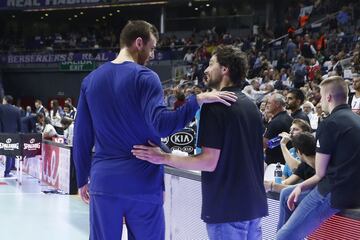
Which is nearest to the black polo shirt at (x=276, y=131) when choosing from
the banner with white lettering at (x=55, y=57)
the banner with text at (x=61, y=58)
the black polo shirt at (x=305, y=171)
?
the black polo shirt at (x=305, y=171)

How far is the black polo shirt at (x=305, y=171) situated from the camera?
418 centimetres

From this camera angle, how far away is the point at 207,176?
2.93 m

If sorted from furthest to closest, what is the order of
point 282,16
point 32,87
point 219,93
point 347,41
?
point 32,87 → point 282,16 → point 347,41 → point 219,93

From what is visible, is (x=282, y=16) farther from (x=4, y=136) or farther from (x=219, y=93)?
(x=219, y=93)

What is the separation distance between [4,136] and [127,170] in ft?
30.7

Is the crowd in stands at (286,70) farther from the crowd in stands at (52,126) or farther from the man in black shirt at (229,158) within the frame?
the man in black shirt at (229,158)

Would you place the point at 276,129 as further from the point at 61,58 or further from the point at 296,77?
the point at 61,58

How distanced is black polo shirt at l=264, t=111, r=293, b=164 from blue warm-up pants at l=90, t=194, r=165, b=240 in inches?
125

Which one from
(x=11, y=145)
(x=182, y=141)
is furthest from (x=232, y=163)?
(x=11, y=145)

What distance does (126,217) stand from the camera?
10.0ft

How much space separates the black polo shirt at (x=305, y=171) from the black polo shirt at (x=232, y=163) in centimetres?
133

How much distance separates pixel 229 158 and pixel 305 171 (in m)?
1.52

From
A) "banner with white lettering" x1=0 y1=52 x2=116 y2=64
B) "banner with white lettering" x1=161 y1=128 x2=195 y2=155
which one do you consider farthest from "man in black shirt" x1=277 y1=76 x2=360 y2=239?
"banner with white lettering" x1=0 y1=52 x2=116 y2=64

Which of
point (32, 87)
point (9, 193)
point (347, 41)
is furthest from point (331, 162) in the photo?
point (32, 87)
